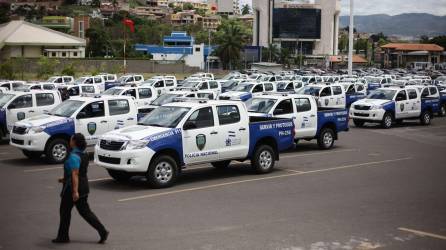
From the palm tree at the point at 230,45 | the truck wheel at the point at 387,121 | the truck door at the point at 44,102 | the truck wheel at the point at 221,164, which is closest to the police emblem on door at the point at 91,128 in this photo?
the truck wheel at the point at 221,164

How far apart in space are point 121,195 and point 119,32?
154123 millimetres

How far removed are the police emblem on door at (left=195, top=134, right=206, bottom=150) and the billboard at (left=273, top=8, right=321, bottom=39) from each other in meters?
165

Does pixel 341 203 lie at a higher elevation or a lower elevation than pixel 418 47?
lower

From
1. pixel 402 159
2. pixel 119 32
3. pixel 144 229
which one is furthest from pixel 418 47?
pixel 144 229

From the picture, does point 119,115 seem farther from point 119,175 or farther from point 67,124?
point 119,175

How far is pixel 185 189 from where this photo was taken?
13.0m

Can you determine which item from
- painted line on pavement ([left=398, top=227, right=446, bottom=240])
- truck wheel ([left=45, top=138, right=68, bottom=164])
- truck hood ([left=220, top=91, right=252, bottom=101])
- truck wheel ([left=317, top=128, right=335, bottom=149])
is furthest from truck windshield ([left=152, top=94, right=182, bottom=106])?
painted line on pavement ([left=398, top=227, right=446, bottom=240])

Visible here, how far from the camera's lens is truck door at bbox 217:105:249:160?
13977 millimetres

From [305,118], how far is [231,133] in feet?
19.5

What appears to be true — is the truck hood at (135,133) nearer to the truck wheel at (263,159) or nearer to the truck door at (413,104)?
the truck wheel at (263,159)

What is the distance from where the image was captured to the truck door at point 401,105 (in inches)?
1110

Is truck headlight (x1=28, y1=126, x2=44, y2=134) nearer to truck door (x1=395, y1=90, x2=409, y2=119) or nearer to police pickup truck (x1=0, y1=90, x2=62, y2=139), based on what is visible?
police pickup truck (x1=0, y1=90, x2=62, y2=139)

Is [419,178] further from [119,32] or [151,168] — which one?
[119,32]

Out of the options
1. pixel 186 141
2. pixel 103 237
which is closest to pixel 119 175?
pixel 186 141
